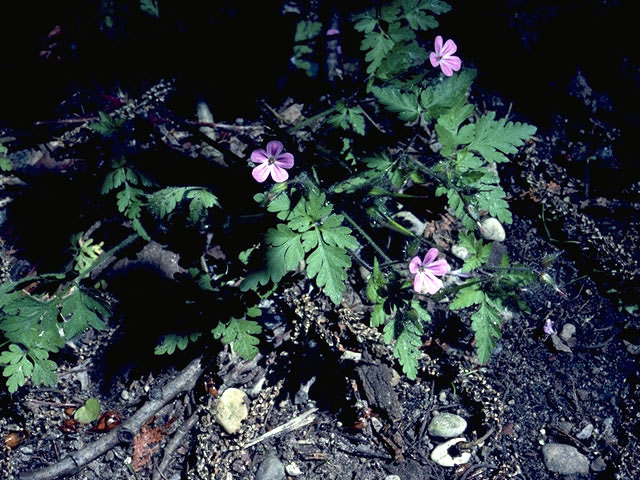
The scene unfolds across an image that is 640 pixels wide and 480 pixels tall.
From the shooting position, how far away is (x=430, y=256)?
268 cm

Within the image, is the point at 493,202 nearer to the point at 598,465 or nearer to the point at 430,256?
the point at 430,256

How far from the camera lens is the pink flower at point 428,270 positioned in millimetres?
2646

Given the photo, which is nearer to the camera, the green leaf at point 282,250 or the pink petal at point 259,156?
the green leaf at point 282,250

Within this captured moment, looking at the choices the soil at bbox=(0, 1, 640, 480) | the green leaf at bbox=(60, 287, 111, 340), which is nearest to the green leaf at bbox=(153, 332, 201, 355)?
the soil at bbox=(0, 1, 640, 480)

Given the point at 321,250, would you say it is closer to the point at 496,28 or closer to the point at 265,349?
the point at 265,349

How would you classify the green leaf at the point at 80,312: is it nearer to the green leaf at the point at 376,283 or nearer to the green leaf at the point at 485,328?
the green leaf at the point at 376,283

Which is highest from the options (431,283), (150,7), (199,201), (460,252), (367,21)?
(150,7)

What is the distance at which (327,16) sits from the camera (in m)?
4.06

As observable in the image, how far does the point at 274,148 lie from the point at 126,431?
200cm

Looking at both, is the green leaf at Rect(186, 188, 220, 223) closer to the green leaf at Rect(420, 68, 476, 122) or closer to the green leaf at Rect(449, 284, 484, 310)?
the green leaf at Rect(420, 68, 476, 122)

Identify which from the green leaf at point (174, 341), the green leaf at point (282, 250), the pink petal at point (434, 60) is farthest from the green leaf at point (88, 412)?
the pink petal at point (434, 60)

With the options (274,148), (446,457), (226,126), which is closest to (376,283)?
(274,148)

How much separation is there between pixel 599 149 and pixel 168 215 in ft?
10.7

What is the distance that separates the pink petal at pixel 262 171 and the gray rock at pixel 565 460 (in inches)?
96.1
